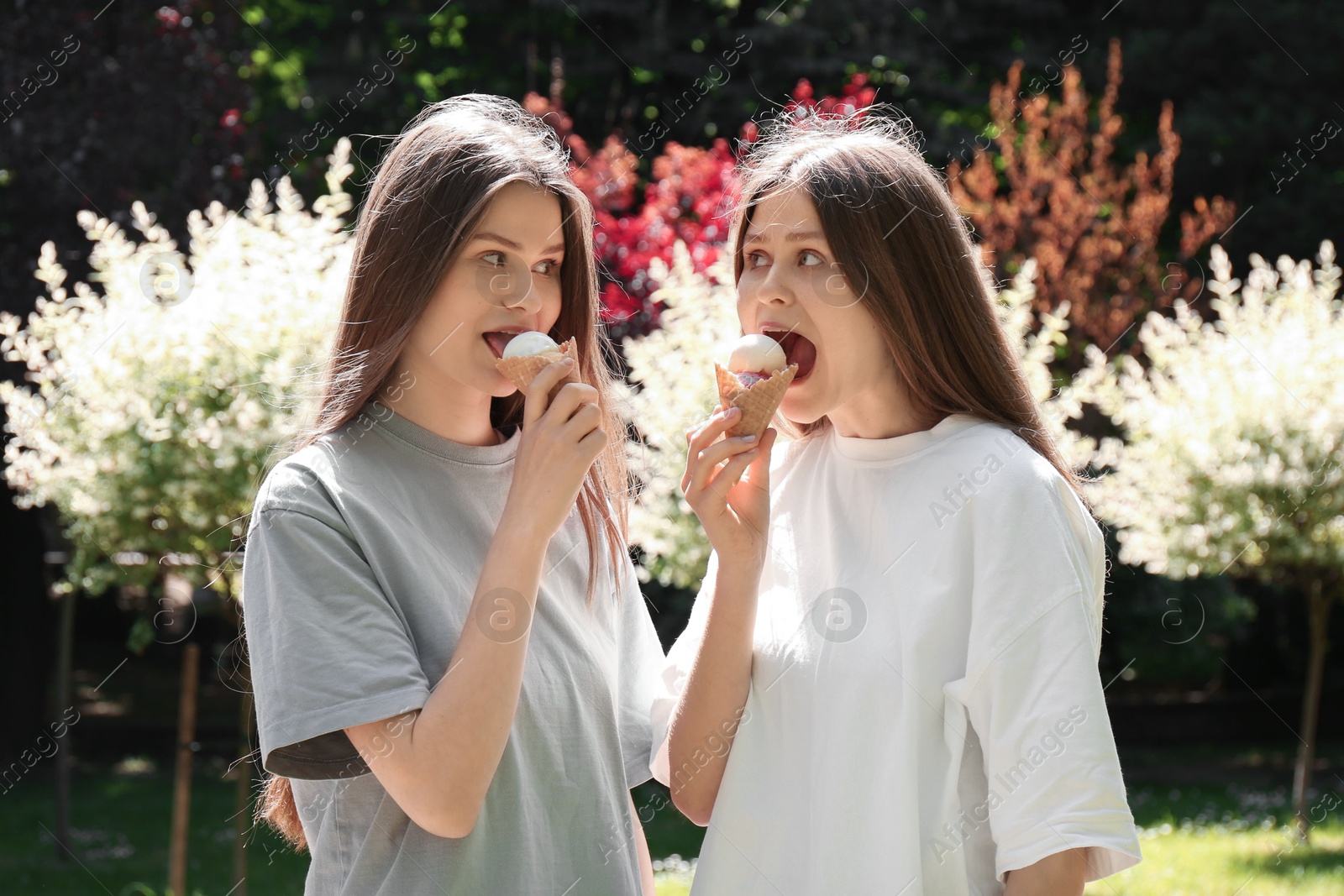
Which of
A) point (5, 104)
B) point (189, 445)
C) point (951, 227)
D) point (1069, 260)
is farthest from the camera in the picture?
point (1069, 260)

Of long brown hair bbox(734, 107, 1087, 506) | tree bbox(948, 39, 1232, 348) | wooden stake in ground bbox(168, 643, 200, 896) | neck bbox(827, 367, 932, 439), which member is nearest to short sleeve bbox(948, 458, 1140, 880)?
long brown hair bbox(734, 107, 1087, 506)

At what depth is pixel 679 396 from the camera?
615 cm

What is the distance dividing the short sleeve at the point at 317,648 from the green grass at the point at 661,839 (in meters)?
4.07

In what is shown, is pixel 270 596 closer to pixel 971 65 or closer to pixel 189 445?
pixel 189 445

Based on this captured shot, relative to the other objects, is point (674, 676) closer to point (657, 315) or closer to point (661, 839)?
point (657, 315)

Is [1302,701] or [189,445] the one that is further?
[1302,701]

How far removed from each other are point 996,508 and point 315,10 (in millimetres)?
13806

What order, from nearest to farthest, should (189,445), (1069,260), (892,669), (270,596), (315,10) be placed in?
(270,596)
(892,669)
(189,445)
(1069,260)
(315,10)

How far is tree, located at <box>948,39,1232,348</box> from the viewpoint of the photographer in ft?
36.1

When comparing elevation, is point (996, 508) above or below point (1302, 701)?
above

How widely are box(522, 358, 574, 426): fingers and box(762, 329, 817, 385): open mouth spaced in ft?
1.38

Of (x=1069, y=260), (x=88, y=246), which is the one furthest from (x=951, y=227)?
(x=1069, y=260)

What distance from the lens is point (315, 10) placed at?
14.0 meters

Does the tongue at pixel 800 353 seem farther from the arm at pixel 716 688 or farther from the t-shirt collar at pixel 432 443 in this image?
the t-shirt collar at pixel 432 443
